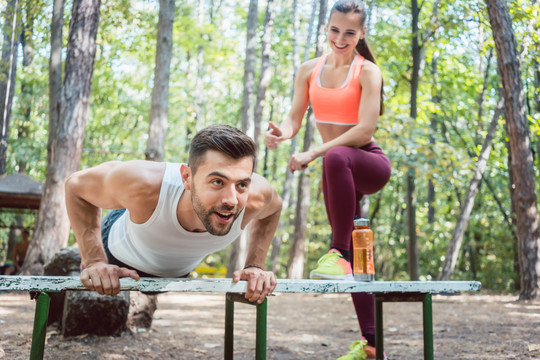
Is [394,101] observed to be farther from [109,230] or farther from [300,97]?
[109,230]

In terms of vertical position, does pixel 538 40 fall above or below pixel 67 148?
above

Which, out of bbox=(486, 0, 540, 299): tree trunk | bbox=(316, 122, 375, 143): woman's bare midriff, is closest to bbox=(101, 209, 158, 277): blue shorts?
bbox=(316, 122, 375, 143): woman's bare midriff

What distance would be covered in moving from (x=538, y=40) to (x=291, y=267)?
7.02 metres

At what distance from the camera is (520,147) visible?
7.64 m

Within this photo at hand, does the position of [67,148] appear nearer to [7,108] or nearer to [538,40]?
[7,108]

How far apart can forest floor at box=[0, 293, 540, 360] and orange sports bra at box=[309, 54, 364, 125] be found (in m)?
2.03

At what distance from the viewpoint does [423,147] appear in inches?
409

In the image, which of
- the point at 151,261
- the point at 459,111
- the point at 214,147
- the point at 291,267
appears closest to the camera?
the point at 214,147

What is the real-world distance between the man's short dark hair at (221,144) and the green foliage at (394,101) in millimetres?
7986

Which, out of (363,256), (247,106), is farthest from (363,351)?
(247,106)

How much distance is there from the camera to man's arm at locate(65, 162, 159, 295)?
249cm

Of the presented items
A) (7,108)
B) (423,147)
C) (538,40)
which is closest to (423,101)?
(423,147)

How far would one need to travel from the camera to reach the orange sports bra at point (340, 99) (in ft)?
10.8

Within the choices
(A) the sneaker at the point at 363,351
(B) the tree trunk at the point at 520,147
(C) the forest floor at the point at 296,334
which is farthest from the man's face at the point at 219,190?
(B) the tree trunk at the point at 520,147
